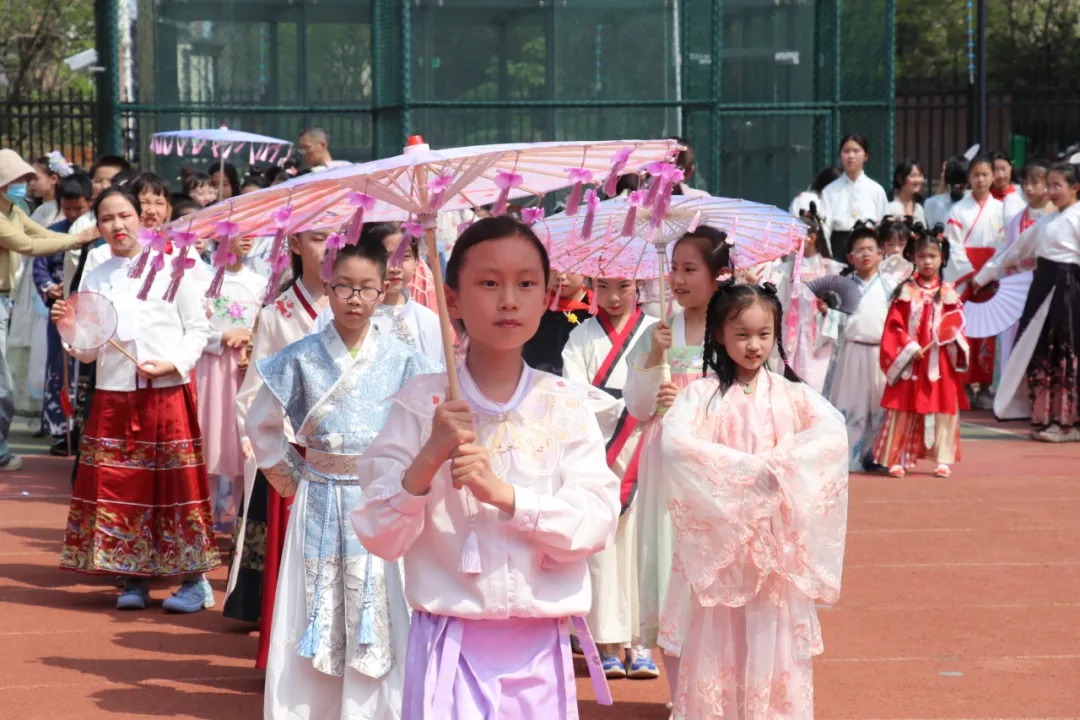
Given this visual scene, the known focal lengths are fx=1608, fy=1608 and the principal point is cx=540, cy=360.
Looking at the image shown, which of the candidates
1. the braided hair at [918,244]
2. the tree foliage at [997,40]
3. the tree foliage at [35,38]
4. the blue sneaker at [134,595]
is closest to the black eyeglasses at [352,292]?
the blue sneaker at [134,595]

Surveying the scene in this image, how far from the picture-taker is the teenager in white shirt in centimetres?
698

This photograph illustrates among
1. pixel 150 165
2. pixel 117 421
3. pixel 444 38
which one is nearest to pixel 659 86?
pixel 444 38

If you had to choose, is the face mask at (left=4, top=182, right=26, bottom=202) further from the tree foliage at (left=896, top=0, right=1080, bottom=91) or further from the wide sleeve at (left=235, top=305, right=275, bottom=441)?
the tree foliage at (left=896, top=0, right=1080, bottom=91)

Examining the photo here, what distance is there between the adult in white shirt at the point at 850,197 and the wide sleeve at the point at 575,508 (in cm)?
1028

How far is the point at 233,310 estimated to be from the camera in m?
8.16

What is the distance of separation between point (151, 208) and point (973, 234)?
8.84m

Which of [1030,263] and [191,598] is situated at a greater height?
[1030,263]

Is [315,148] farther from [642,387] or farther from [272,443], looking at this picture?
[272,443]

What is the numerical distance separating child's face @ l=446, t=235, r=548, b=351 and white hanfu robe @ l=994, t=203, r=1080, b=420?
9.50m

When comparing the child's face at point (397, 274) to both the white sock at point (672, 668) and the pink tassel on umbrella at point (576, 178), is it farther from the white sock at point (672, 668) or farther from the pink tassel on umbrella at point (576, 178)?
the pink tassel on umbrella at point (576, 178)

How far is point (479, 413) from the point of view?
3.42m

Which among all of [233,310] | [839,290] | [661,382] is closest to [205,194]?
[233,310]

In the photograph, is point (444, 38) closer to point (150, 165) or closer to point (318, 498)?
point (150, 165)

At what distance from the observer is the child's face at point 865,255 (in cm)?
1121
